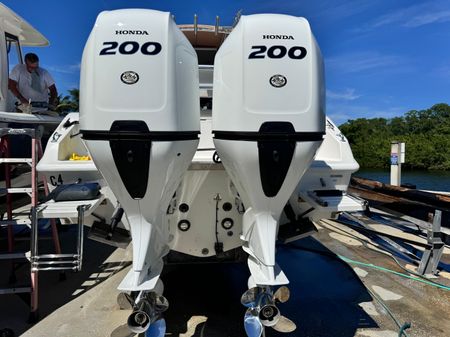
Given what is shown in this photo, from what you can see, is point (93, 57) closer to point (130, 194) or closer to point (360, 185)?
point (130, 194)

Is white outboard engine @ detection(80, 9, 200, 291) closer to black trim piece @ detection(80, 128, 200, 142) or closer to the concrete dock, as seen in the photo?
black trim piece @ detection(80, 128, 200, 142)

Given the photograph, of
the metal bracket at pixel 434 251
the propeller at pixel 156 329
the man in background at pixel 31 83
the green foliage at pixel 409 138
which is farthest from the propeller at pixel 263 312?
the green foliage at pixel 409 138

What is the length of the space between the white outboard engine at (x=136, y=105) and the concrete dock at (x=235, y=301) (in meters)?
0.78

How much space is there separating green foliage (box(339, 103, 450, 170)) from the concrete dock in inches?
1459

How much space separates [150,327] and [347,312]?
161cm

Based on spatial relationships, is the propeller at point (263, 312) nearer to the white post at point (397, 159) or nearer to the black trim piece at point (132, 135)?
the black trim piece at point (132, 135)

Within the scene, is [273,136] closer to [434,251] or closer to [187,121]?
[187,121]

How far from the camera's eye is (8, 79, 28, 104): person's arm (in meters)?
4.05

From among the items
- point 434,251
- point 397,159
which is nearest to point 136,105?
point 434,251

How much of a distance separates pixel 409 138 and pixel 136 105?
44.4 m

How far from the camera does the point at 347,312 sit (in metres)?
2.67

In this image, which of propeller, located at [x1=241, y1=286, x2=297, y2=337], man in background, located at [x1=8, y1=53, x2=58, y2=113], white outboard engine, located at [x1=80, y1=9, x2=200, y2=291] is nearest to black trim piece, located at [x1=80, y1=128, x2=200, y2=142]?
white outboard engine, located at [x1=80, y1=9, x2=200, y2=291]

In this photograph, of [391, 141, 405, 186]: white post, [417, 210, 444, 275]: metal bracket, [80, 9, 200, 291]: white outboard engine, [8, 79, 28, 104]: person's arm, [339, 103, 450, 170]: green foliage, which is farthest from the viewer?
[339, 103, 450, 170]: green foliage

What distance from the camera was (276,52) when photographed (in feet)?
5.65
